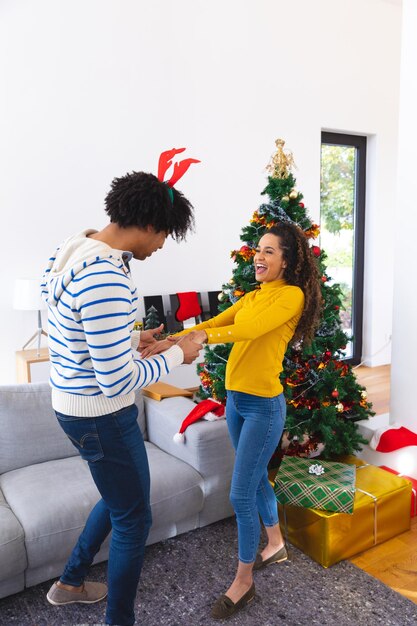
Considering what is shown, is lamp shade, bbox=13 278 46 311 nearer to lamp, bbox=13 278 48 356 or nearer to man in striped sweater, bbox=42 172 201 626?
lamp, bbox=13 278 48 356

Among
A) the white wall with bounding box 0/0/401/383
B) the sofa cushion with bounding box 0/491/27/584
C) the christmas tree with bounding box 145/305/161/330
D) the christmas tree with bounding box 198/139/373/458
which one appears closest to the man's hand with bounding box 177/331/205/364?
the sofa cushion with bounding box 0/491/27/584

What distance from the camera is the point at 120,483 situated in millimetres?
1469

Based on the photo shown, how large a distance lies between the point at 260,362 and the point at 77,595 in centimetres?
108

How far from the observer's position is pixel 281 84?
192 inches

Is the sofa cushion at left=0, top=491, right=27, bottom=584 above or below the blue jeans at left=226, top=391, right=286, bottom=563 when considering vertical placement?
below

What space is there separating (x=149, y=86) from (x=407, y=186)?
7.82ft

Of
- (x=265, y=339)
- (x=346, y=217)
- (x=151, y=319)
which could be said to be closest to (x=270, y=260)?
(x=265, y=339)

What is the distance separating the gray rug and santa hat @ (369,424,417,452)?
745 millimetres

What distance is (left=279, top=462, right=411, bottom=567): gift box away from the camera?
7.22 ft

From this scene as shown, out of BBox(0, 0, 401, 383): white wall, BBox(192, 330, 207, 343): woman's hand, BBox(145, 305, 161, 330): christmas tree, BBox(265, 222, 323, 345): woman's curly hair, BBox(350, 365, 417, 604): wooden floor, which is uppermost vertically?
BBox(0, 0, 401, 383): white wall

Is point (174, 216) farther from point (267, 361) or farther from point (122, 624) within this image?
point (122, 624)

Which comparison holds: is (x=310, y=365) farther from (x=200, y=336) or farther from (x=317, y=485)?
(x=200, y=336)

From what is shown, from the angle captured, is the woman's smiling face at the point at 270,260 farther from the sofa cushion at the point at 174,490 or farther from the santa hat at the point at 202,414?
the sofa cushion at the point at 174,490

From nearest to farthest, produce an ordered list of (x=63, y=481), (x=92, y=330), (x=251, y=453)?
(x=92, y=330), (x=251, y=453), (x=63, y=481)
